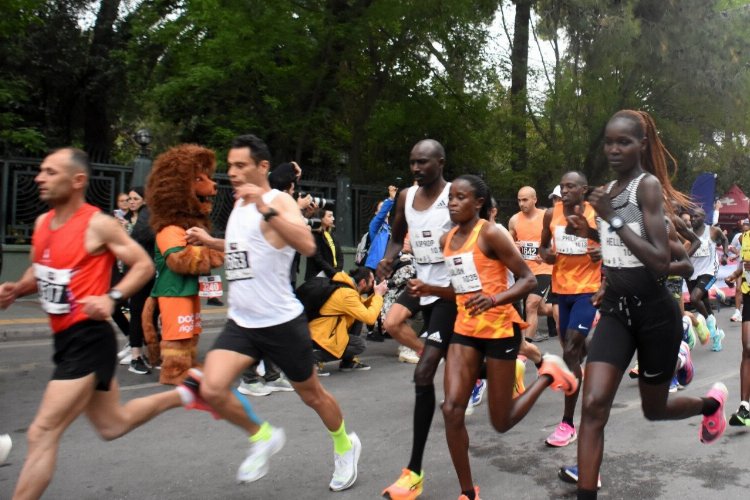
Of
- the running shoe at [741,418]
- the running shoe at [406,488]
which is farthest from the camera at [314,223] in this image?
the running shoe at [741,418]

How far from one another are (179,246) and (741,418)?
457 centimetres

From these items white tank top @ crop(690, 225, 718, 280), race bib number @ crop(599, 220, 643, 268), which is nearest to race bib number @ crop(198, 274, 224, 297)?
race bib number @ crop(599, 220, 643, 268)

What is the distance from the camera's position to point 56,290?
149 inches

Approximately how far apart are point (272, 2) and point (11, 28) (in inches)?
195

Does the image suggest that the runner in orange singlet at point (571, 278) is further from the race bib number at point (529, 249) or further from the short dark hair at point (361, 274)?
the race bib number at point (529, 249)

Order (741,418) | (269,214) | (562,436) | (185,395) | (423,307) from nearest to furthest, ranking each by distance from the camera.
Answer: (269,214)
(185,395)
(423,307)
(562,436)
(741,418)

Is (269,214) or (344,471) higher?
(269,214)

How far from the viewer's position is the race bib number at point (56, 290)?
12.4 ft

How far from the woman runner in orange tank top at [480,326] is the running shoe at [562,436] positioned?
3.41ft

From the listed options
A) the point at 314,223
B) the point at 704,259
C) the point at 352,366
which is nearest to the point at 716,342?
the point at 704,259

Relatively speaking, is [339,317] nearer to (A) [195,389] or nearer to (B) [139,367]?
(B) [139,367]

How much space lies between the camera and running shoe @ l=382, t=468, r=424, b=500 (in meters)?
4.30

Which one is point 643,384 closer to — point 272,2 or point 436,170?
point 436,170

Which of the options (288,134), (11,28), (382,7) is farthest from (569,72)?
(11,28)
